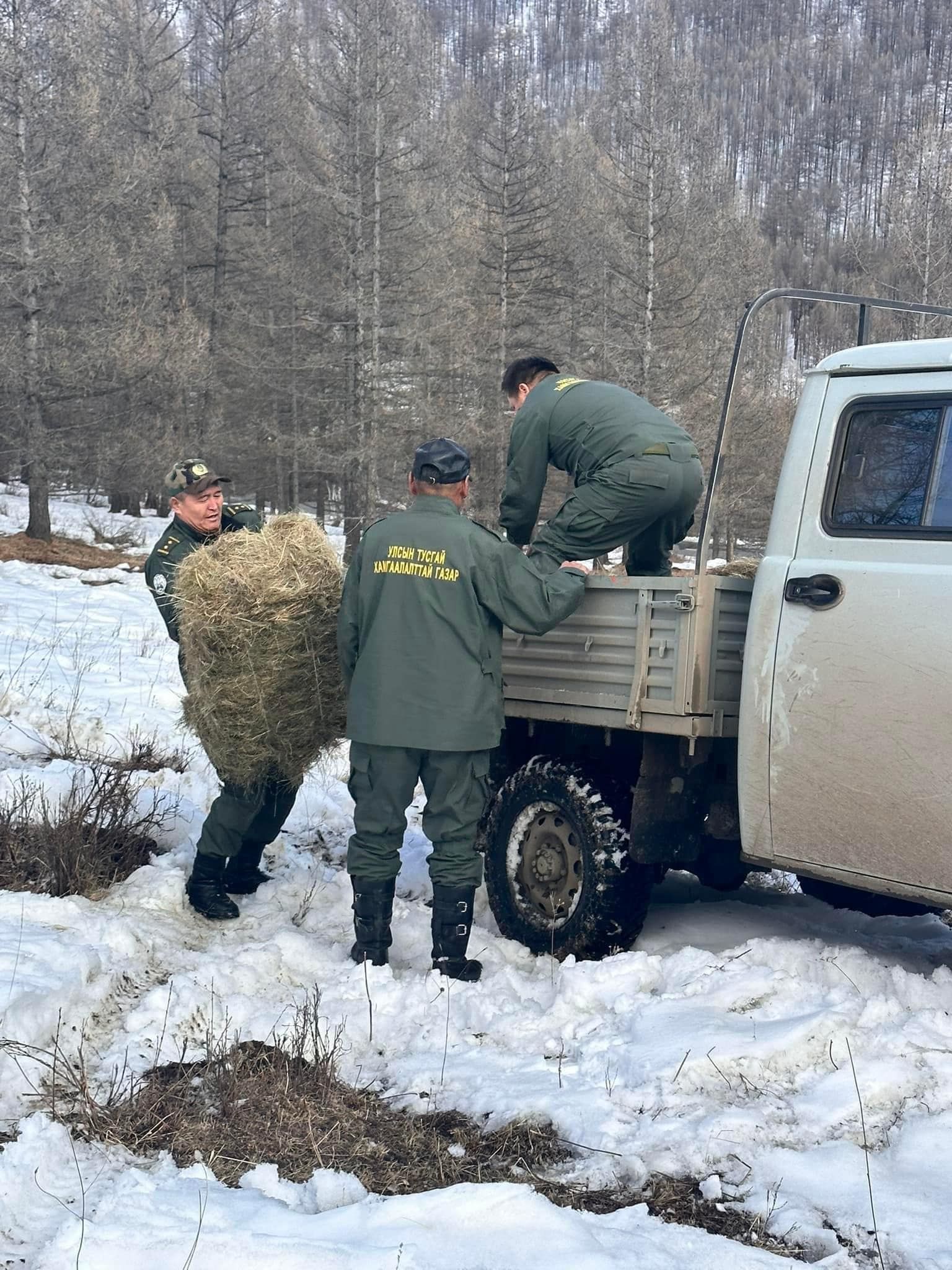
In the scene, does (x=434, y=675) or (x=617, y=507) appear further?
(x=617, y=507)

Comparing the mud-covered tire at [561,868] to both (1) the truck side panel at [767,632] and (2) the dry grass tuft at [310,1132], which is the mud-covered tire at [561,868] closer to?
(1) the truck side panel at [767,632]

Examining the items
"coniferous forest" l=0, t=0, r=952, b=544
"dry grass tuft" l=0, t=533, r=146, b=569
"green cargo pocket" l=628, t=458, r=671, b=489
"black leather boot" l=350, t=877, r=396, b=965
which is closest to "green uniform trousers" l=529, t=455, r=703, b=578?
"green cargo pocket" l=628, t=458, r=671, b=489

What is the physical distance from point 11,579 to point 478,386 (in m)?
15.6

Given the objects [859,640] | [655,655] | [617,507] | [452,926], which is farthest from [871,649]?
[452,926]

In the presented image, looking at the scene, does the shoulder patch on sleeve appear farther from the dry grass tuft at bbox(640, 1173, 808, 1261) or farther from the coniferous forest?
the coniferous forest

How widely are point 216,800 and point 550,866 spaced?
1.55m

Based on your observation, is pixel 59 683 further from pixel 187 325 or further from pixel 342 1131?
pixel 187 325

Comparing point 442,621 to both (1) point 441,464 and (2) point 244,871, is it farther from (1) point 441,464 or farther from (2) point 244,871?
(2) point 244,871

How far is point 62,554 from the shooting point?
67.8 feet

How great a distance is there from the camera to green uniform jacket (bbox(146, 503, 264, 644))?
17.8 feet

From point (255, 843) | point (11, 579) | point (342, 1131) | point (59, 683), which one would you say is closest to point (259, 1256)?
point (342, 1131)

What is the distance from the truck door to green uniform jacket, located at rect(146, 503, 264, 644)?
2.59 metres

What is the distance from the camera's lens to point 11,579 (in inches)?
651

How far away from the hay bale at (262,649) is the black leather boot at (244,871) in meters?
0.55
